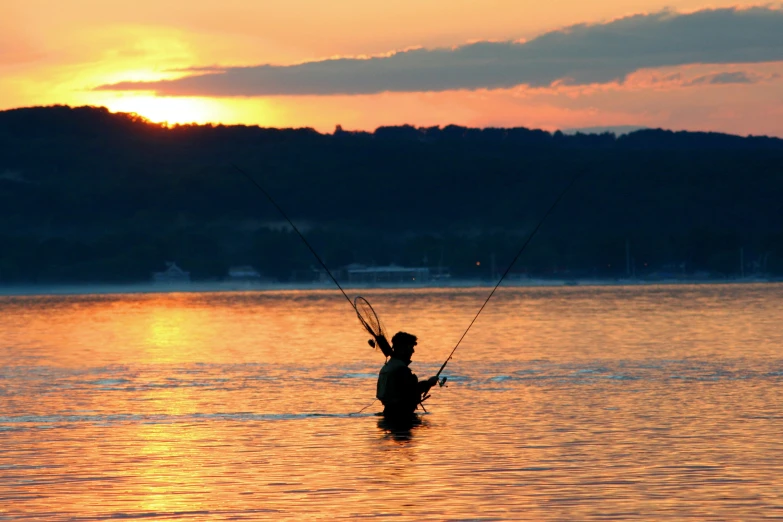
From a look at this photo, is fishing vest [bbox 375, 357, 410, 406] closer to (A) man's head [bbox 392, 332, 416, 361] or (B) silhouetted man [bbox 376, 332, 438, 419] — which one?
(B) silhouetted man [bbox 376, 332, 438, 419]

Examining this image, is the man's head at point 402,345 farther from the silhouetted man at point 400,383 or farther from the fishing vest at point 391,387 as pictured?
the fishing vest at point 391,387

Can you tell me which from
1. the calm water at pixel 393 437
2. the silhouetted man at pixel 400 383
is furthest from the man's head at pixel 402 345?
the calm water at pixel 393 437

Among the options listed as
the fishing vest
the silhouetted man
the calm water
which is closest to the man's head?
the silhouetted man

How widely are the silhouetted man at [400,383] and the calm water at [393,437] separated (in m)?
0.80

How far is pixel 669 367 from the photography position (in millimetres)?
56344

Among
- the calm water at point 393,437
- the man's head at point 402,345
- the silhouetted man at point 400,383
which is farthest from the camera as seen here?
the silhouetted man at point 400,383

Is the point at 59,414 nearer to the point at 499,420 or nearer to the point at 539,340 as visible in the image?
the point at 499,420

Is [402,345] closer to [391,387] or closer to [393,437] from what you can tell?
[391,387]

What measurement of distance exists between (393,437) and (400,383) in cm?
262

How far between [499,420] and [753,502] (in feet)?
44.6

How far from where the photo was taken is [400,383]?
3559cm

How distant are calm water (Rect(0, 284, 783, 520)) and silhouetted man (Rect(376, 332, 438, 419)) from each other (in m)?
0.80

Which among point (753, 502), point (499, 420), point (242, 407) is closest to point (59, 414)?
point (242, 407)

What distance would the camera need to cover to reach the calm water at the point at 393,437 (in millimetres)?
23906
